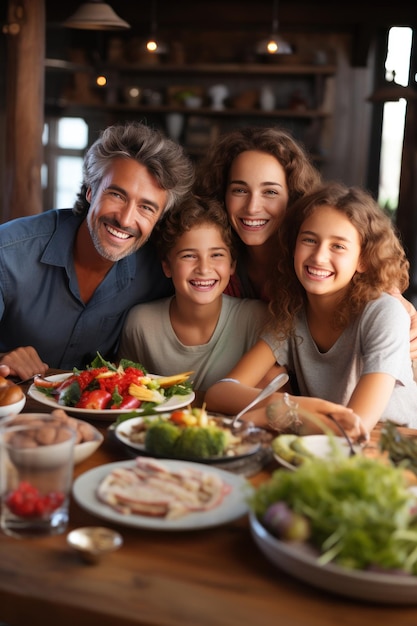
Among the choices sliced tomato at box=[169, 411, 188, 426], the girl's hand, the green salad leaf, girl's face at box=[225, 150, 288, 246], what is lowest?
the girl's hand

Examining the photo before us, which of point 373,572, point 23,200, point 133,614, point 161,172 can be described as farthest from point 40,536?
point 23,200

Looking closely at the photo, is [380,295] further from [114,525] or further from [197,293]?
[114,525]

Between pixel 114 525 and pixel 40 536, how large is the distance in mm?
121

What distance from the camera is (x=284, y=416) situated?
5.65 ft

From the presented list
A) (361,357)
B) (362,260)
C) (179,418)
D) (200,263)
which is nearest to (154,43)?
(200,263)

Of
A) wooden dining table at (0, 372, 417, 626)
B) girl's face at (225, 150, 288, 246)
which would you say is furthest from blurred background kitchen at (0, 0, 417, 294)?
wooden dining table at (0, 372, 417, 626)

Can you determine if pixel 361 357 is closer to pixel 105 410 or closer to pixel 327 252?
pixel 327 252

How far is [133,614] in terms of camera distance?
40.6 inches

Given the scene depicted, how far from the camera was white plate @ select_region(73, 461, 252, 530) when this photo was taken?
1202 millimetres

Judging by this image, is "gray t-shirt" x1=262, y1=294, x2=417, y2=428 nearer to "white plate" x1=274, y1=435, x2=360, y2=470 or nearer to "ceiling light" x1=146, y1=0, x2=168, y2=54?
"white plate" x1=274, y1=435, x2=360, y2=470

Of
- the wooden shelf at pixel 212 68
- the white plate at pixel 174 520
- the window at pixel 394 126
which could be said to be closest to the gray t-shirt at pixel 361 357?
the white plate at pixel 174 520

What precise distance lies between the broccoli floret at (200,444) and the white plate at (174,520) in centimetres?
6

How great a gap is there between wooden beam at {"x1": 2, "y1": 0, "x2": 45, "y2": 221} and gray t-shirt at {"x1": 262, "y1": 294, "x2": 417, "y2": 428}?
2.95m

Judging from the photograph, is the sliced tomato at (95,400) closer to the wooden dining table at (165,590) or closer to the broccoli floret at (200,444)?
the broccoli floret at (200,444)
